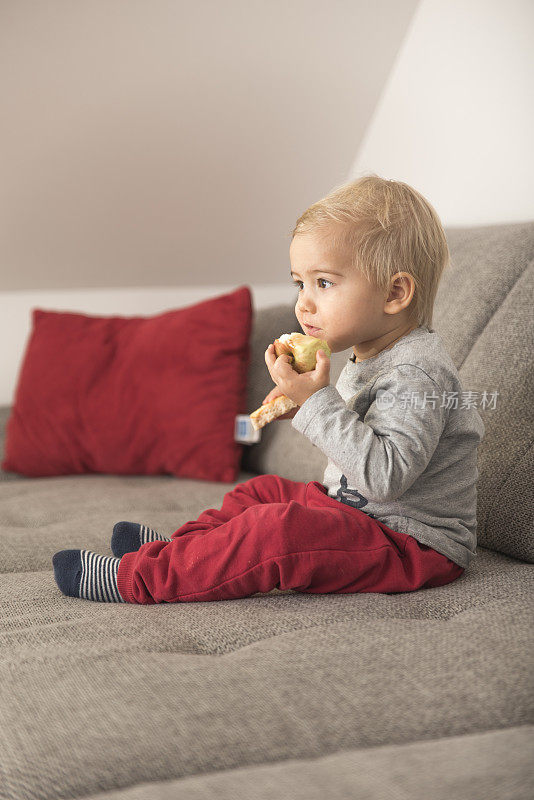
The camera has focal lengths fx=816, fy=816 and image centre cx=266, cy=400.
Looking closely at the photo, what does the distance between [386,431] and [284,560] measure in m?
0.20

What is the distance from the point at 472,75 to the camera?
190 centimetres

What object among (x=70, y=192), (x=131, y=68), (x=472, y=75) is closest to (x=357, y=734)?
(x=472, y=75)

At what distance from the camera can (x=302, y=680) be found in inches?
30.3

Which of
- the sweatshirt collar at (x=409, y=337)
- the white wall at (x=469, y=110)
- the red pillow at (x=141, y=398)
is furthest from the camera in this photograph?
the red pillow at (x=141, y=398)

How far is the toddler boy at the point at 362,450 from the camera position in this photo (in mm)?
1012

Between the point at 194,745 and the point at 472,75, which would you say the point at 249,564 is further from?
the point at 472,75

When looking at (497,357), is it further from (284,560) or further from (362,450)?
(284,560)

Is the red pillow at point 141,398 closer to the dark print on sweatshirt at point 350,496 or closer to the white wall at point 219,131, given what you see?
the white wall at point 219,131

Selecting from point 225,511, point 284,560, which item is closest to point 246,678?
point 284,560

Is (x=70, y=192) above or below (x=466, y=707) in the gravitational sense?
above

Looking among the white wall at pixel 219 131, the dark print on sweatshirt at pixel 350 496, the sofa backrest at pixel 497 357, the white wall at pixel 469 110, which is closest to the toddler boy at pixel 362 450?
the dark print on sweatshirt at pixel 350 496

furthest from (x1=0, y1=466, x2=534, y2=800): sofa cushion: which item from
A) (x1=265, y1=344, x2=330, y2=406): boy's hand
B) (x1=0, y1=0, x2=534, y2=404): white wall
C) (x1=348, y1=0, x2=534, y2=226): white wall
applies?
(x1=0, y1=0, x2=534, y2=404): white wall

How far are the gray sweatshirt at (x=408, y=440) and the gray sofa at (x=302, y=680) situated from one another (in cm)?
8

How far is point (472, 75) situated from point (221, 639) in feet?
4.96
